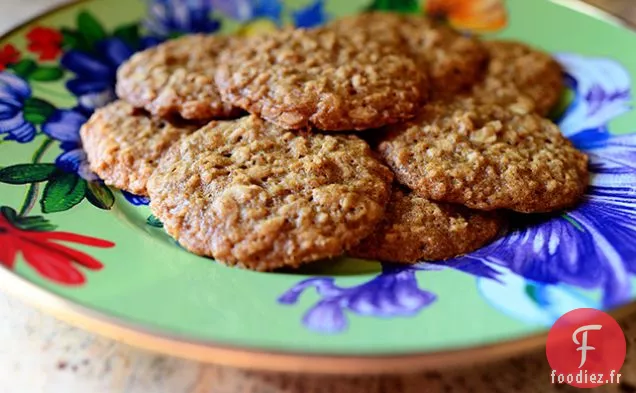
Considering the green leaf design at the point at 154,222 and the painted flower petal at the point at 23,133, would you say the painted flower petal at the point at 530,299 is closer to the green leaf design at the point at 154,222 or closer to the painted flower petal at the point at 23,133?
the green leaf design at the point at 154,222

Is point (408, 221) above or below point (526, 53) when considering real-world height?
below

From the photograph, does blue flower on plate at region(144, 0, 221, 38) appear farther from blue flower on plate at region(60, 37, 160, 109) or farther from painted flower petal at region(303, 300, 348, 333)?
painted flower petal at region(303, 300, 348, 333)

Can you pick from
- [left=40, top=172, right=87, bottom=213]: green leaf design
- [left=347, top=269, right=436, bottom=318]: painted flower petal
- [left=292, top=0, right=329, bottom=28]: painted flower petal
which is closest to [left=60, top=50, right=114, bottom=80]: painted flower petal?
[left=40, top=172, right=87, bottom=213]: green leaf design

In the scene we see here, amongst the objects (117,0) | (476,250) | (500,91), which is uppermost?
(117,0)

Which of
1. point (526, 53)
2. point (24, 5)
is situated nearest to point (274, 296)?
point (526, 53)

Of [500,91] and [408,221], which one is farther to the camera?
[500,91]

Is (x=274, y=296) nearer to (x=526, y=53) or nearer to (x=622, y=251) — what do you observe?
(x=622, y=251)

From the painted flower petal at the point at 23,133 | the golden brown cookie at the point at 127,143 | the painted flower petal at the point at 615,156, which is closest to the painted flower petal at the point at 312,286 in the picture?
the golden brown cookie at the point at 127,143
